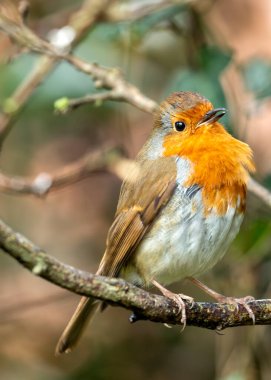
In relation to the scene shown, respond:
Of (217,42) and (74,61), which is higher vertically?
(217,42)

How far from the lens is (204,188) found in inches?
139

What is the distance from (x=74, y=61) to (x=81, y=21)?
51 cm

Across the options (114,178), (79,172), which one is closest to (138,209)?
(79,172)

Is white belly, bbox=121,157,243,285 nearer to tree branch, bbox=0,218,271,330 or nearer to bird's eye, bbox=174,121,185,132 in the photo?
bird's eye, bbox=174,121,185,132

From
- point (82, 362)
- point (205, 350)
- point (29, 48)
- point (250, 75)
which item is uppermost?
point (250, 75)

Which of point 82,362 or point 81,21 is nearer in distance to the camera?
point 81,21

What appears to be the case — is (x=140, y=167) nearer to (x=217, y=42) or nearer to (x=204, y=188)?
(x=204, y=188)

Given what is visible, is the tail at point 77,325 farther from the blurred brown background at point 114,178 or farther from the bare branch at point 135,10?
the bare branch at point 135,10

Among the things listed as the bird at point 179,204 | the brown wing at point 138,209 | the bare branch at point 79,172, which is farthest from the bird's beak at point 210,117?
the bare branch at point 79,172

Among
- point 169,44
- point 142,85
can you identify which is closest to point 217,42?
point 169,44

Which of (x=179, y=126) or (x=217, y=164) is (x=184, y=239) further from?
(x=179, y=126)

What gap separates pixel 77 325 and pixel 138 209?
1.95ft

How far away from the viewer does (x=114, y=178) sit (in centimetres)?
644

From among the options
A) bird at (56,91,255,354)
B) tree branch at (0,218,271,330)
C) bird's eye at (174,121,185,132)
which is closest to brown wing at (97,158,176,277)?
bird at (56,91,255,354)
